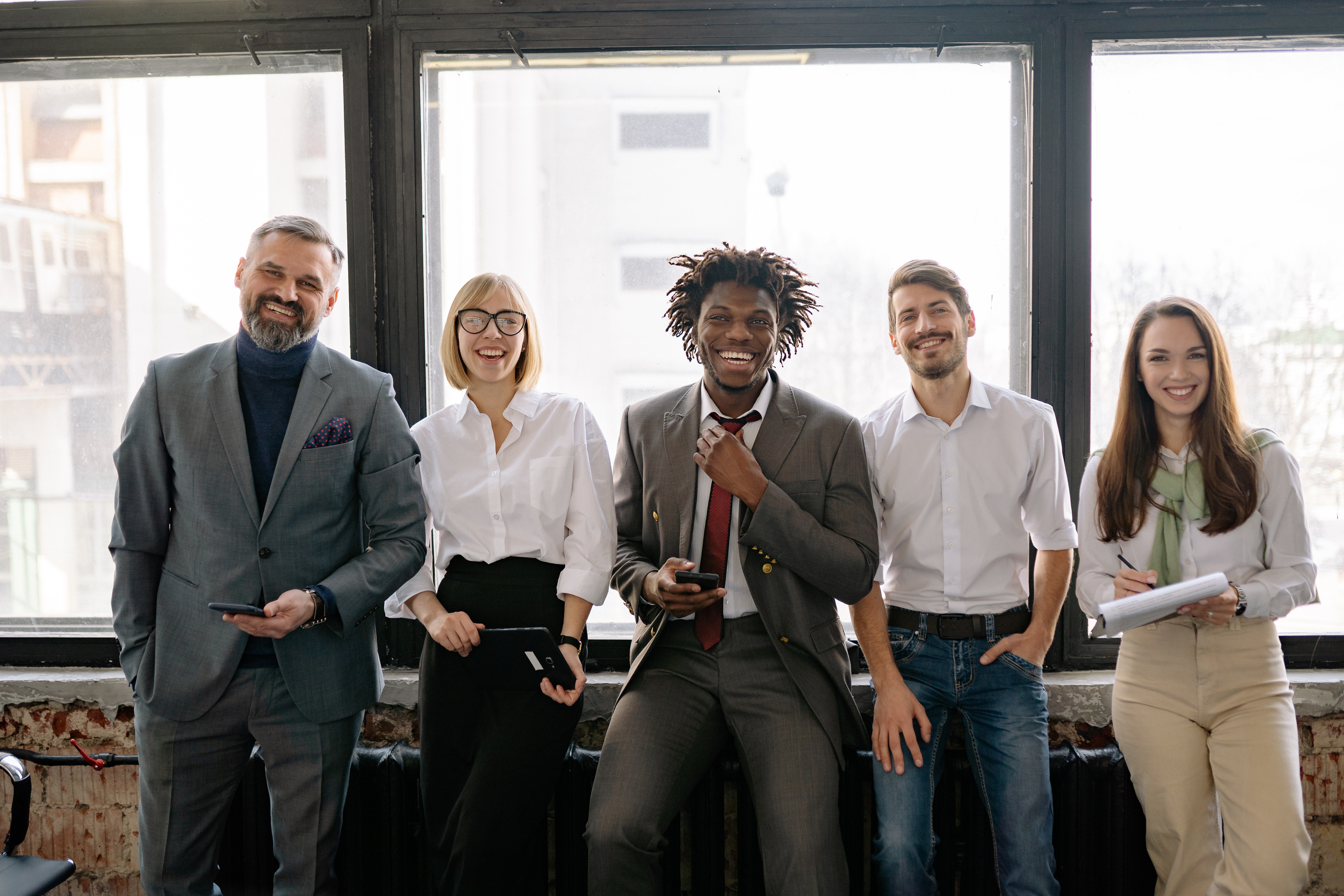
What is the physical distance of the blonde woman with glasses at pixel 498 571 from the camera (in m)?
2.11

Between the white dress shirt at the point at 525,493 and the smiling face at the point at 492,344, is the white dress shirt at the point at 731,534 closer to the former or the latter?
the white dress shirt at the point at 525,493

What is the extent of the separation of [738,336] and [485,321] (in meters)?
0.71

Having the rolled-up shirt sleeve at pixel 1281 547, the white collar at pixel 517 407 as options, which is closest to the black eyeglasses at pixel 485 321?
the white collar at pixel 517 407

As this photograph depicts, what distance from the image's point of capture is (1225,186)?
2.81 metres

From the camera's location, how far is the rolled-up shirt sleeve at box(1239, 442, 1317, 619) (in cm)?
217

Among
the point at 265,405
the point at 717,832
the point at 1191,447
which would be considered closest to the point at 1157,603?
the point at 1191,447

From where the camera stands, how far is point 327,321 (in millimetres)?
2898

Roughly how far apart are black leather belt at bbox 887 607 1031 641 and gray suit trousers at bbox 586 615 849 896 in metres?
0.44

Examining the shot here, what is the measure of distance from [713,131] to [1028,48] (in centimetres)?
112

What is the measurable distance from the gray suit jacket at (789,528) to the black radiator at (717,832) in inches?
15.7

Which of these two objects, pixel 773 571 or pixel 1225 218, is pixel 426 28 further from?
pixel 1225 218

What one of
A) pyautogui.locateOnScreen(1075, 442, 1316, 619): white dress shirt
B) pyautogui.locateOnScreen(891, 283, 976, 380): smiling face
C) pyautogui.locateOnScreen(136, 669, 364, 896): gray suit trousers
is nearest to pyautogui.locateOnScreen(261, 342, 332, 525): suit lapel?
pyautogui.locateOnScreen(136, 669, 364, 896): gray suit trousers

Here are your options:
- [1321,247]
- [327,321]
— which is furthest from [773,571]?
[1321,247]

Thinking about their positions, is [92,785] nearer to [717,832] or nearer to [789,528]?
[717,832]
